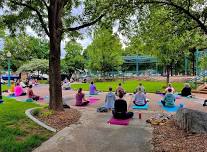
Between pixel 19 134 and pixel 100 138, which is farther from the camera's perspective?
pixel 100 138

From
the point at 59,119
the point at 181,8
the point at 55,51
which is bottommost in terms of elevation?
the point at 59,119

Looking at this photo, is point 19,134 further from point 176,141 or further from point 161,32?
point 161,32

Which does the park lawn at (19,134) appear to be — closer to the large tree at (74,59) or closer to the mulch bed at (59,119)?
the mulch bed at (59,119)

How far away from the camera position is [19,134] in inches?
405

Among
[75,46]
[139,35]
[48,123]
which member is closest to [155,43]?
[139,35]

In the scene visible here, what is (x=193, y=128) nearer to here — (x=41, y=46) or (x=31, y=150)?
(x=31, y=150)

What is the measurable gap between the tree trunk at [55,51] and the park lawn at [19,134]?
2.12m

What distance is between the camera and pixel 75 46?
255ft

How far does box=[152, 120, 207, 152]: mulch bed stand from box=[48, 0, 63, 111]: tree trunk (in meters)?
5.29

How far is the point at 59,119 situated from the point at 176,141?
17.9 ft

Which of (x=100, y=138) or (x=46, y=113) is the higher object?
(x=46, y=113)

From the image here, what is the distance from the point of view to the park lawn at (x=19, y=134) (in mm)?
8845

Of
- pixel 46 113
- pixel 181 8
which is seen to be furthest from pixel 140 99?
pixel 181 8

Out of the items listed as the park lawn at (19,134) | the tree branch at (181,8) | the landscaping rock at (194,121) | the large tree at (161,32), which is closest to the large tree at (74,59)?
the park lawn at (19,134)
